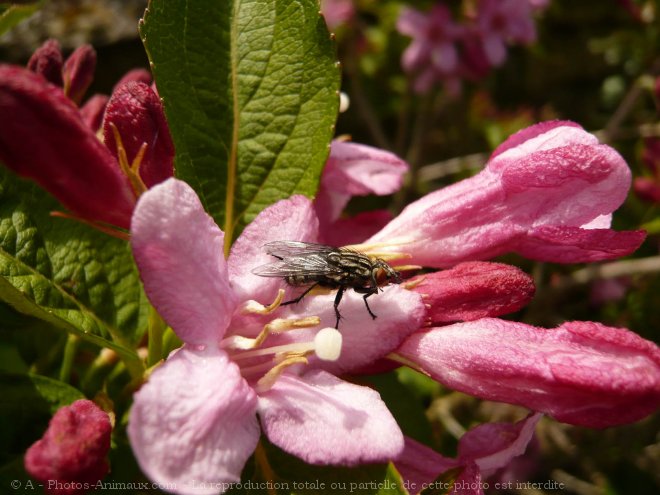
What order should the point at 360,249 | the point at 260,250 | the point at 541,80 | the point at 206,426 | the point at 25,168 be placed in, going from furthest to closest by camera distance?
the point at 541,80 < the point at 360,249 < the point at 260,250 < the point at 25,168 < the point at 206,426

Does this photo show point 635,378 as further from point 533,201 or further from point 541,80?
point 541,80

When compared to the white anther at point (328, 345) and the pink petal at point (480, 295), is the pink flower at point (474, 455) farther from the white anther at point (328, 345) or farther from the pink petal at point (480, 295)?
the white anther at point (328, 345)

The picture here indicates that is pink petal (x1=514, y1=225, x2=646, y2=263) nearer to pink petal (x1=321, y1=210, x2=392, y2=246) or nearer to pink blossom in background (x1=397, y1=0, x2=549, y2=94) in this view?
pink petal (x1=321, y1=210, x2=392, y2=246)

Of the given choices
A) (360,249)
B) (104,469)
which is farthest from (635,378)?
(104,469)

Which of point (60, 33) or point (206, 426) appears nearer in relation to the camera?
point (206, 426)

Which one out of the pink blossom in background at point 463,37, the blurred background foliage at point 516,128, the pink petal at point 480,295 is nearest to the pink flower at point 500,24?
the pink blossom in background at point 463,37

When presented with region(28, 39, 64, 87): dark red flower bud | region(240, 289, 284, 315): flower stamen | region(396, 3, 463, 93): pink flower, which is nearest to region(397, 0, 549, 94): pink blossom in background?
region(396, 3, 463, 93): pink flower

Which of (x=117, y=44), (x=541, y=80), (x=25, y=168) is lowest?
(x=541, y=80)
